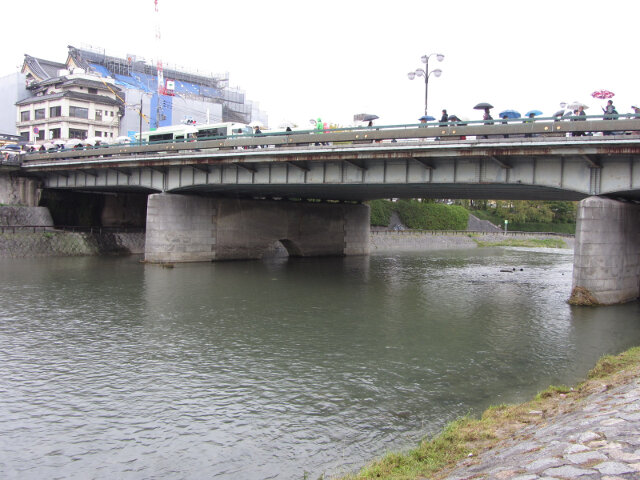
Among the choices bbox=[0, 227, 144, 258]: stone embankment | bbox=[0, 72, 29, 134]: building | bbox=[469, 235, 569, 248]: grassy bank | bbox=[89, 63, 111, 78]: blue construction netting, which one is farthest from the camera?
bbox=[89, 63, 111, 78]: blue construction netting

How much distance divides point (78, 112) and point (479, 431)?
342 feet

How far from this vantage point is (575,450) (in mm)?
7641

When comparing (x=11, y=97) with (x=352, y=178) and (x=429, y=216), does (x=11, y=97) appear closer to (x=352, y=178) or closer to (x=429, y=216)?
(x=429, y=216)

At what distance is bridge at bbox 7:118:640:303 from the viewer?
27.1 m

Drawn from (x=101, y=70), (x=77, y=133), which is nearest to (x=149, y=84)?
(x=101, y=70)

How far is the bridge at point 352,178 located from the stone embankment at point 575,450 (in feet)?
60.5

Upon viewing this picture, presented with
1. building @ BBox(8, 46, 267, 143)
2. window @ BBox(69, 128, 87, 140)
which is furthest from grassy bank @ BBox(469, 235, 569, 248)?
window @ BBox(69, 128, 87, 140)

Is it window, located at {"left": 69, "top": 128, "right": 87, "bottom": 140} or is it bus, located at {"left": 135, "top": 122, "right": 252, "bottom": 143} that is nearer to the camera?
bus, located at {"left": 135, "top": 122, "right": 252, "bottom": 143}

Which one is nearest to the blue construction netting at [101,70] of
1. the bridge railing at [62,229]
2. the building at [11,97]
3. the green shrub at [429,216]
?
the building at [11,97]

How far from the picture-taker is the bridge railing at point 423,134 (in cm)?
2602

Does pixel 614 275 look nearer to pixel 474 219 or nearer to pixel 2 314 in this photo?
pixel 2 314

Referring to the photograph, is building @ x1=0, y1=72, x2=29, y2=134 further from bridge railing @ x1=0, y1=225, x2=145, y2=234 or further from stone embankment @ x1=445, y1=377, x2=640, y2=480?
stone embankment @ x1=445, y1=377, x2=640, y2=480

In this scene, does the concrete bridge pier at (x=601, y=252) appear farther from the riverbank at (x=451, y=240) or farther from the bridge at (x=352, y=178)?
the riverbank at (x=451, y=240)

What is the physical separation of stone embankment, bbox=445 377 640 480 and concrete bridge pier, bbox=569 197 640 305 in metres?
17.9
